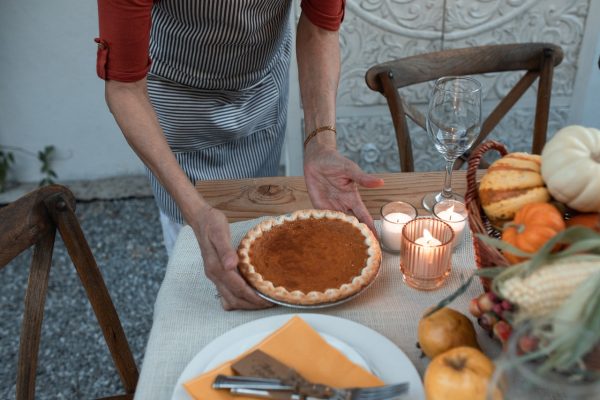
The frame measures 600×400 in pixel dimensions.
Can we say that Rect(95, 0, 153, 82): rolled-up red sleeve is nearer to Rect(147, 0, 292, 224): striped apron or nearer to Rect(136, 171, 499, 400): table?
Rect(147, 0, 292, 224): striped apron

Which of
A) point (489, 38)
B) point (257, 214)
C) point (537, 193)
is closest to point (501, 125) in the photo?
point (489, 38)

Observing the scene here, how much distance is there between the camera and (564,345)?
61 cm

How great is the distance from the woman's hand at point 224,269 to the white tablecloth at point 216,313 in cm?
2

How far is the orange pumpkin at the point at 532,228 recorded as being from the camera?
29.5 inches

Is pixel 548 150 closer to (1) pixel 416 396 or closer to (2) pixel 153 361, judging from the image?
(1) pixel 416 396

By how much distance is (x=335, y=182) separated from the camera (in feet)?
4.03

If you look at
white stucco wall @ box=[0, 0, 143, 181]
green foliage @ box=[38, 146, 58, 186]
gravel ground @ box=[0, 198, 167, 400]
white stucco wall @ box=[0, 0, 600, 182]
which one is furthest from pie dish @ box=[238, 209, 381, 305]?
green foliage @ box=[38, 146, 58, 186]

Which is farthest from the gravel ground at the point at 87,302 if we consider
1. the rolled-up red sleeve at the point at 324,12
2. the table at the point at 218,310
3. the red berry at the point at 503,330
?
the red berry at the point at 503,330

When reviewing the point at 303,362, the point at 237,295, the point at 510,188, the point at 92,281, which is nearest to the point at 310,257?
the point at 237,295

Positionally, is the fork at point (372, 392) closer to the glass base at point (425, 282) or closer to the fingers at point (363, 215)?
the glass base at point (425, 282)

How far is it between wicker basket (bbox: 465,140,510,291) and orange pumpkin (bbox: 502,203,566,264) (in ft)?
0.06

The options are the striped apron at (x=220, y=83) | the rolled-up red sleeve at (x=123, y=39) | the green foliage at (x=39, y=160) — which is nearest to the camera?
the rolled-up red sleeve at (x=123, y=39)

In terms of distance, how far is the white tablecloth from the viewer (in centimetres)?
88

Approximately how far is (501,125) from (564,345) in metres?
2.21
